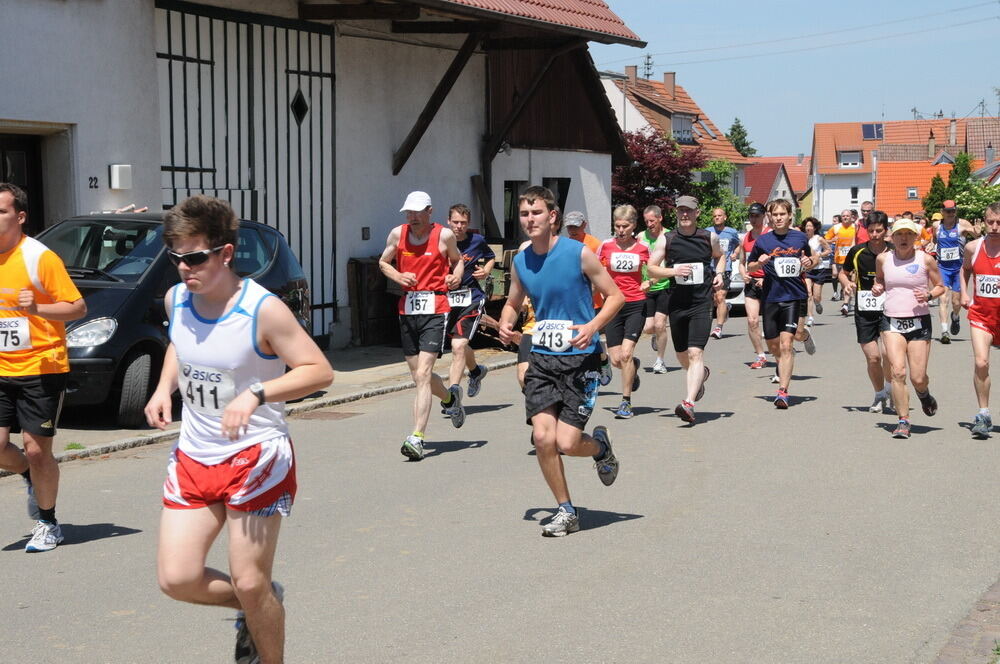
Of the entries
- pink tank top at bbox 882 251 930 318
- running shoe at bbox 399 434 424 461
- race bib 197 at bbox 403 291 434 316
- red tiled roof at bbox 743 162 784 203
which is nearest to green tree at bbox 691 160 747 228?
pink tank top at bbox 882 251 930 318

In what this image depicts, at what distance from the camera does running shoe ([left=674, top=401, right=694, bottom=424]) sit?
10.9m

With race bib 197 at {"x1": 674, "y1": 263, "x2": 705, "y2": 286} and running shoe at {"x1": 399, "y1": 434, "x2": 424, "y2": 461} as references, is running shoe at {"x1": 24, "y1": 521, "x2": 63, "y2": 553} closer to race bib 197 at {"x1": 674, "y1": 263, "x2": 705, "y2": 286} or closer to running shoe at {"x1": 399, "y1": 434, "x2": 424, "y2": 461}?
running shoe at {"x1": 399, "y1": 434, "x2": 424, "y2": 461}

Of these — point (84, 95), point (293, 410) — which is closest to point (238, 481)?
point (293, 410)

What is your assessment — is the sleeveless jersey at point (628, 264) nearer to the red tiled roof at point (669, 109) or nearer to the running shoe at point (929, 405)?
the running shoe at point (929, 405)

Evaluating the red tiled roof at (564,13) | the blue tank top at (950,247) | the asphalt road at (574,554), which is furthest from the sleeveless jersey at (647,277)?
the blue tank top at (950,247)

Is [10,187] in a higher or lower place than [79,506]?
higher

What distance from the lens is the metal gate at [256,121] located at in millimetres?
A: 15195

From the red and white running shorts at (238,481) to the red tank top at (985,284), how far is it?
7.37m

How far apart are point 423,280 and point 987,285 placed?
4.39 metres

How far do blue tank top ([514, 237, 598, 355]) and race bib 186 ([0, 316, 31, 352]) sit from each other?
266cm

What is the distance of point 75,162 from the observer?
13.7 metres

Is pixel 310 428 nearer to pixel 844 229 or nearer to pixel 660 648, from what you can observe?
pixel 660 648

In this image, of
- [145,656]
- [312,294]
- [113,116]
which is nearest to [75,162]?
[113,116]

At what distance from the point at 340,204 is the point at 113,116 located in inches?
174
